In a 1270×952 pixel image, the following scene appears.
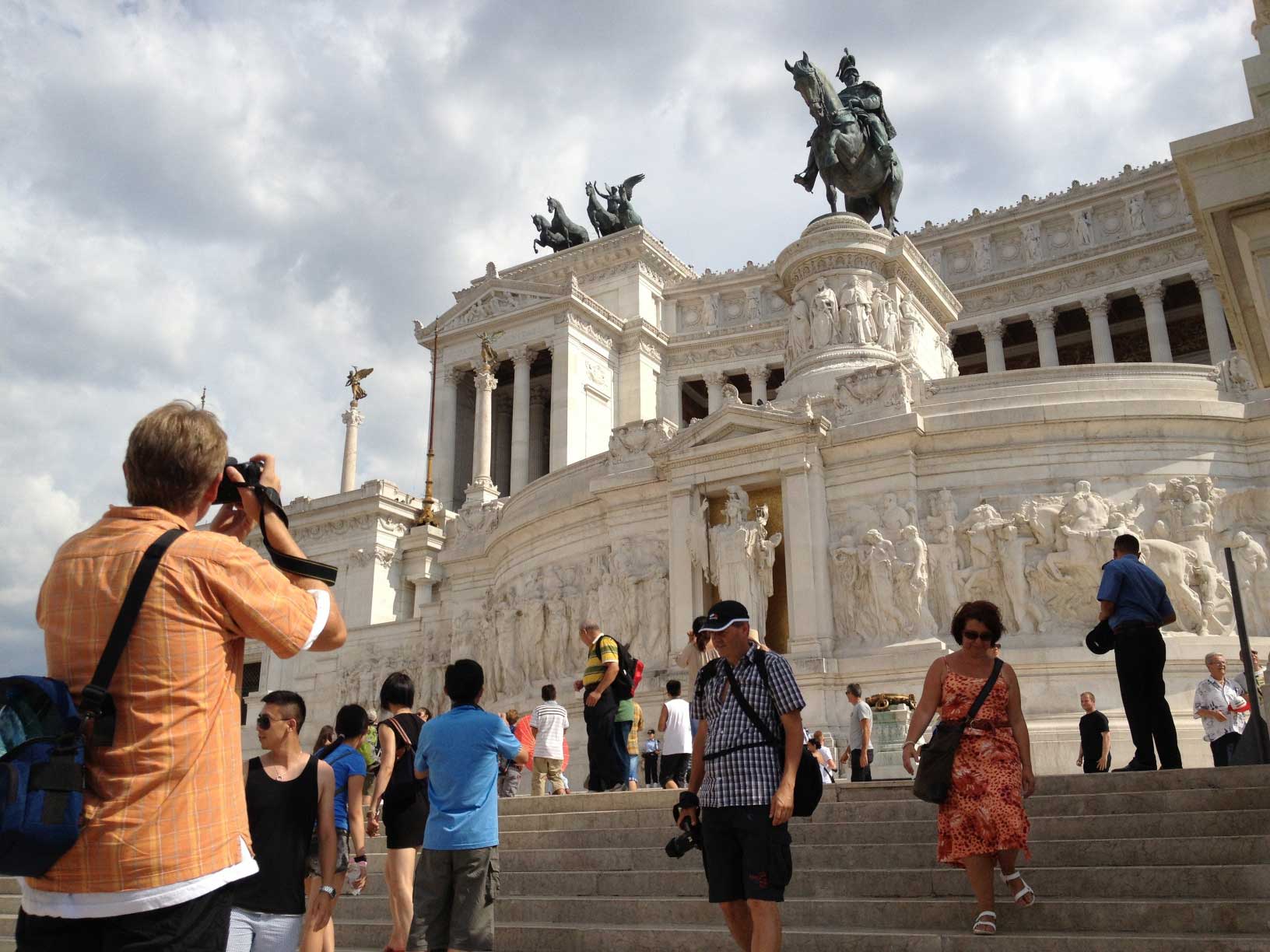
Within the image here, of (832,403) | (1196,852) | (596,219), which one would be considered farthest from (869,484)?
(596,219)

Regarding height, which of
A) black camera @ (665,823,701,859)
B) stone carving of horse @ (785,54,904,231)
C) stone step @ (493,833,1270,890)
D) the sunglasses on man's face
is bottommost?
stone step @ (493,833,1270,890)

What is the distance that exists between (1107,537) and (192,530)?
55.7ft

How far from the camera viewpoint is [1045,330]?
52.8 metres

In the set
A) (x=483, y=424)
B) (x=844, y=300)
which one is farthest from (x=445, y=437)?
(x=844, y=300)

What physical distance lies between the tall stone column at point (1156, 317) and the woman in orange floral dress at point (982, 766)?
151 ft

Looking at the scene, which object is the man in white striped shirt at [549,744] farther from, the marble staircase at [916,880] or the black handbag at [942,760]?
the black handbag at [942,760]

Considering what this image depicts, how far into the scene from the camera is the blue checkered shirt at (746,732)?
5664mm

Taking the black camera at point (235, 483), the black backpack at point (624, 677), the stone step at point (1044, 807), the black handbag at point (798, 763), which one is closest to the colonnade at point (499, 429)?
A: the black backpack at point (624, 677)

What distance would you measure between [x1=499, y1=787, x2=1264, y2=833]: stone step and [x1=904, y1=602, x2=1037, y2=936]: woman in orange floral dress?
2.07 meters

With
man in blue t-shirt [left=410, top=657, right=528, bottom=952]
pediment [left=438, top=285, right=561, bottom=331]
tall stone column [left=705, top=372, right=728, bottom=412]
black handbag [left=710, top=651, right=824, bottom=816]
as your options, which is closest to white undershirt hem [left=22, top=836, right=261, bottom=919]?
black handbag [left=710, top=651, right=824, bottom=816]

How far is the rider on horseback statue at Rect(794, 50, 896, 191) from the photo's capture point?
3048cm

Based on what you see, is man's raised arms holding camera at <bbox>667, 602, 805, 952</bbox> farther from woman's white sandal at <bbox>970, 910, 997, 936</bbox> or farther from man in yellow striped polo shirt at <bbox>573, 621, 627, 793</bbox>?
man in yellow striped polo shirt at <bbox>573, 621, 627, 793</bbox>

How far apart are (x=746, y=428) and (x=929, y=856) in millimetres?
12760

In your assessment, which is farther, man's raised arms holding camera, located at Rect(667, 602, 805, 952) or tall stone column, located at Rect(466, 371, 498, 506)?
tall stone column, located at Rect(466, 371, 498, 506)
